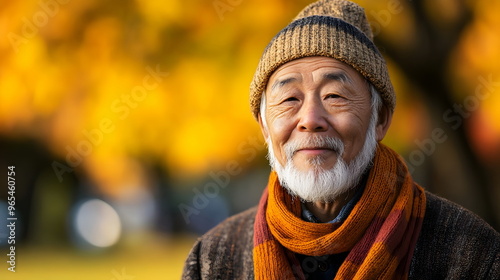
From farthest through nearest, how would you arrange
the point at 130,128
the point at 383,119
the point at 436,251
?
the point at 130,128 < the point at 383,119 < the point at 436,251

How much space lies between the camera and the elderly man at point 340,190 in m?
2.46

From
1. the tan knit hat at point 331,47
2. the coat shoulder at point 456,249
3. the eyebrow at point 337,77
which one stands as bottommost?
the coat shoulder at point 456,249

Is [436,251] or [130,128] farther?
[130,128]

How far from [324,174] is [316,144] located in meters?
0.15

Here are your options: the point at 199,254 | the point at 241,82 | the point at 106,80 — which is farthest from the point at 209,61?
the point at 199,254

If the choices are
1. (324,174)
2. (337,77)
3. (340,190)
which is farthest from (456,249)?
(337,77)

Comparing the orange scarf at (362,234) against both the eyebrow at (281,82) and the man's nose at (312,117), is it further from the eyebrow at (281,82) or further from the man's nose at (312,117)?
the eyebrow at (281,82)

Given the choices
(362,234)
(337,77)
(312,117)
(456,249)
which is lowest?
(456,249)

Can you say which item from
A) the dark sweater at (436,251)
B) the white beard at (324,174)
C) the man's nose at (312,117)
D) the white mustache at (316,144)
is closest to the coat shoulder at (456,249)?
the dark sweater at (436,251)

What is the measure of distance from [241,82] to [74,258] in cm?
225

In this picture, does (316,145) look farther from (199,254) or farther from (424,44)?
(424,44)

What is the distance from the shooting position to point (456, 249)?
101 inches

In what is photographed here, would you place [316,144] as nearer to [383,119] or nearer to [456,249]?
[383,119]

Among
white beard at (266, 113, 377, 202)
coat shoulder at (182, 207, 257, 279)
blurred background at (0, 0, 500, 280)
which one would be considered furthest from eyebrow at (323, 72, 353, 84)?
blurred background at (0, 0, 500, 280)
